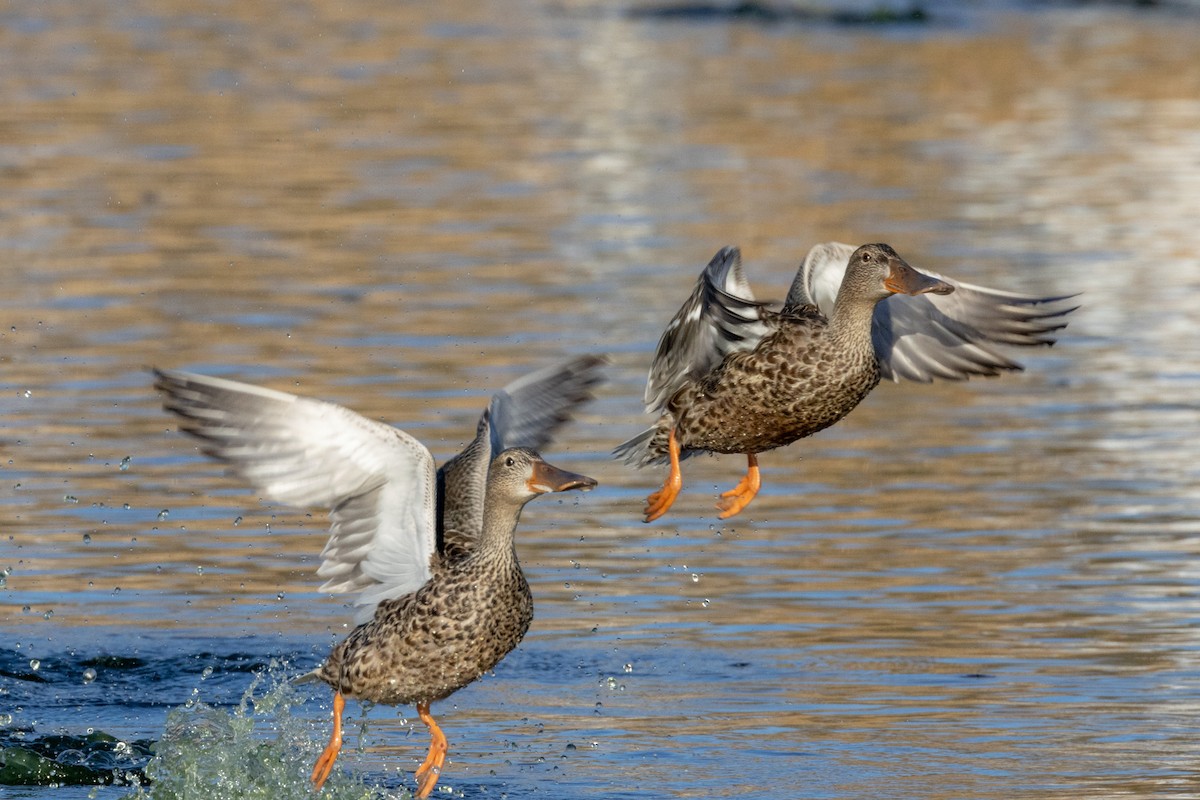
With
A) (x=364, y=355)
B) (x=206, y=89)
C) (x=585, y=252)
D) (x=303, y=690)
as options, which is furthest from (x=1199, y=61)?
(x=303, y=690)

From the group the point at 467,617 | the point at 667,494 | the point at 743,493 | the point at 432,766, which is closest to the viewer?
the point at 467,617

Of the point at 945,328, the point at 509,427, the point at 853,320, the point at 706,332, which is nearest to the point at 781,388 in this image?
the point at 853,320

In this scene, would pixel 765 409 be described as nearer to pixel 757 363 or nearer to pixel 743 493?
pixel 757 363

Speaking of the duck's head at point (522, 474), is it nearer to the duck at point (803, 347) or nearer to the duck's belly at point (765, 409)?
the duck at point (803, 347)

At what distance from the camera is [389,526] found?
8.54 m

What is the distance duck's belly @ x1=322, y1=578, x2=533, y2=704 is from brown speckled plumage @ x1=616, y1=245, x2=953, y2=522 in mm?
1017

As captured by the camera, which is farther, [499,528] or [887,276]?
[887,276]

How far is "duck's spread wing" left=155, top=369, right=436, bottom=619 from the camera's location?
830 centimetres

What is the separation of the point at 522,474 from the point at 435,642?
661 mm

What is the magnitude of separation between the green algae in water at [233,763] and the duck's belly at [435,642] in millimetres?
397

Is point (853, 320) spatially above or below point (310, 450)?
above

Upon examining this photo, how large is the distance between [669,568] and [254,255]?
9.77 metres

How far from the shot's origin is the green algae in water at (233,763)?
867cm

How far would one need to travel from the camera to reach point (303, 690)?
10.4m
